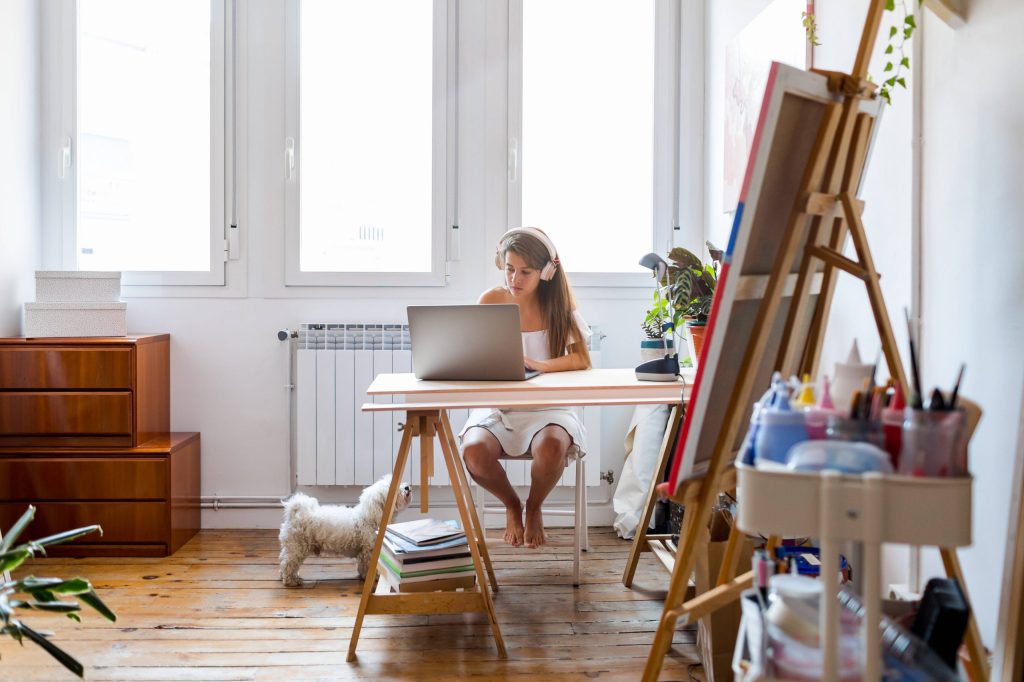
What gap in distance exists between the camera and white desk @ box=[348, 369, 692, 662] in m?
2.27

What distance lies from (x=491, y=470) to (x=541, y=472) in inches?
6.3

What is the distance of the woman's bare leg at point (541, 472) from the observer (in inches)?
108

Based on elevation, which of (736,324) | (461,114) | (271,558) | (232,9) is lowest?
(271,558)

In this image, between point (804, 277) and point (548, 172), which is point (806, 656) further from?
point (548, 172)

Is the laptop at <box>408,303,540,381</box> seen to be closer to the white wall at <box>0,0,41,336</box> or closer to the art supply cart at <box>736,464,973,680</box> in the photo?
the art supply cart at <box>736,464,973,680</box>

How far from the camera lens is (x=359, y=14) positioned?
3.68 meters

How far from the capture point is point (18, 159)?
11.3ft

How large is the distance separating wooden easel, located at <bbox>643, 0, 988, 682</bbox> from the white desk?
728 mm

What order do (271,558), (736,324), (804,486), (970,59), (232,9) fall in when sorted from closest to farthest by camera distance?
1. (804,486)
2. (736,324)
3. (970,59)
4. (271,558)
5. (232,9)

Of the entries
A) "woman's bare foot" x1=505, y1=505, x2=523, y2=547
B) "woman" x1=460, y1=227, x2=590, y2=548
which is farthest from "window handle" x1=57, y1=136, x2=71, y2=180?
"woman's bare foot" x1=505, y1=505, x2=523, y2=547

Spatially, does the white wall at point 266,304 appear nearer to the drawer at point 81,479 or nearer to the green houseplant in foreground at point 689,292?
the drawer at point 81,479

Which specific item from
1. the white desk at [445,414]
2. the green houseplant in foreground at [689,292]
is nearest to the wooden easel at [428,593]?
the white desk at [445,414]

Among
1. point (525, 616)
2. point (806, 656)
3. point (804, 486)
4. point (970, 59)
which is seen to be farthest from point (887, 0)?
point (525, 616)

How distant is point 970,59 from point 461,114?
223 centimetres
